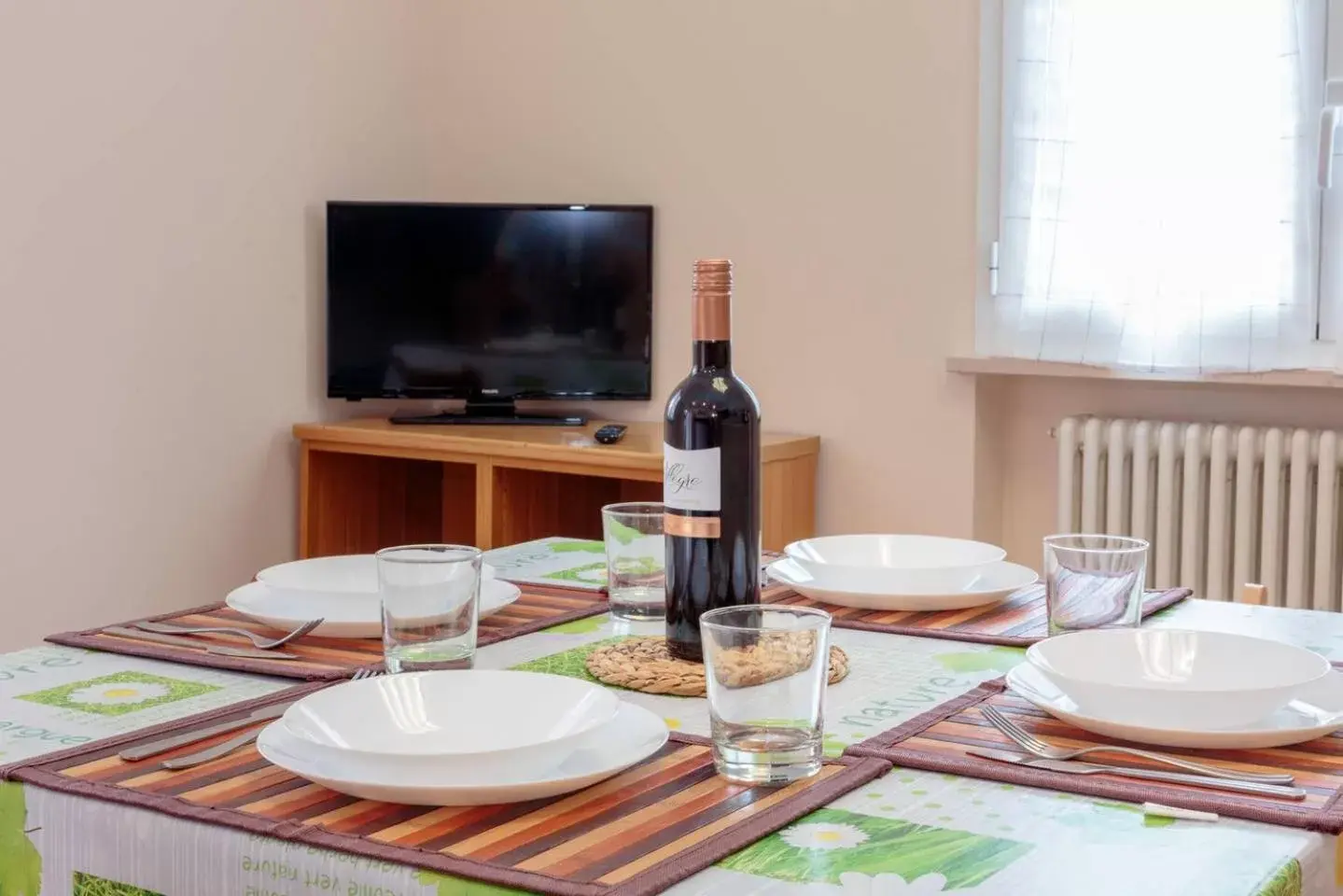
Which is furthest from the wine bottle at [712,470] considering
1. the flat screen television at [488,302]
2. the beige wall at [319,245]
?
the flat screen television at [488,302]

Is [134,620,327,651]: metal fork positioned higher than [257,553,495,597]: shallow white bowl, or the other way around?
[257,553,495,597]: shallow white bowl

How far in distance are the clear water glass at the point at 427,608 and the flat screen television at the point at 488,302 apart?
96.7 inches

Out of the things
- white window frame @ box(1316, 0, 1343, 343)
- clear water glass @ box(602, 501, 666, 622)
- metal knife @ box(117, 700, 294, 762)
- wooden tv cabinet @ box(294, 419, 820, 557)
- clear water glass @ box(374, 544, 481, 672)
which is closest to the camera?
metal knife @ box(117, 700, 294, 762)

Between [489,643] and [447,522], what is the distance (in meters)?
2.59

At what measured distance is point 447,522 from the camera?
13.0 feet

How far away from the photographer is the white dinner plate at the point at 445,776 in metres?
0.90

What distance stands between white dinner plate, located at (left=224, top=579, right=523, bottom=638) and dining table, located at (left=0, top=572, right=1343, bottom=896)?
0.65 feet

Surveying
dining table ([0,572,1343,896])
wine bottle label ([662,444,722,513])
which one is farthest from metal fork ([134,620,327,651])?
wine bottle label ([662,444,722,513])

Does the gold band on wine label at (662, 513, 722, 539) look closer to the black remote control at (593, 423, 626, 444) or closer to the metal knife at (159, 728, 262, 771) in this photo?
the metal knife at (159, 728, 262, 771)

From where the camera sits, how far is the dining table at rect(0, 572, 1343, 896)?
A: 0.82 m

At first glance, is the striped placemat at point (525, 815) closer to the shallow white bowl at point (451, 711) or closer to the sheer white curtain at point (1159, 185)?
the shallow white bowl at point (451, 711)

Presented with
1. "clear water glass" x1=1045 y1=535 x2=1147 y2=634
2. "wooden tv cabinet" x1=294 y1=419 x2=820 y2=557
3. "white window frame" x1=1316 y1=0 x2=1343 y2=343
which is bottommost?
"wooden tv cabinet" x1=294 y1=419 x2=820 y2=557

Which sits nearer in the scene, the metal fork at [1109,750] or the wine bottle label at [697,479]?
the metal fork at [1109,750]

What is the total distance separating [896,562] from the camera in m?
1.74
